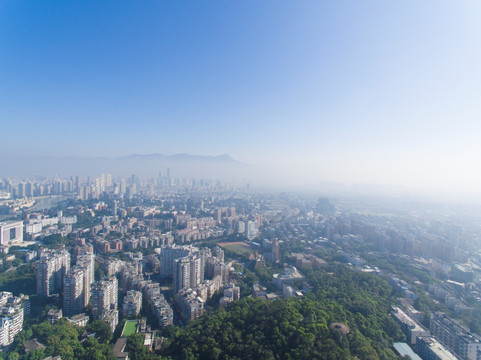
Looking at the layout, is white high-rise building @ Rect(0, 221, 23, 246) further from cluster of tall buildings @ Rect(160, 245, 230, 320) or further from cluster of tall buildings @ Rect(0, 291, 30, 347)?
cluster of tall buildings @ Rect(160, 245, 230, 320)

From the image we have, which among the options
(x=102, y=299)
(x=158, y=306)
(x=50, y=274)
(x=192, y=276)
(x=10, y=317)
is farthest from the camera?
(x=192, y=276)

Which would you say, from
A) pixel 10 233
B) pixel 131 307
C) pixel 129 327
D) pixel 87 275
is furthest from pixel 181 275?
pixel 10 233

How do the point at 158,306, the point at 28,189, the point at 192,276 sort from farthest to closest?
the point at 28,189, the point at 192,276, the point at 158,306

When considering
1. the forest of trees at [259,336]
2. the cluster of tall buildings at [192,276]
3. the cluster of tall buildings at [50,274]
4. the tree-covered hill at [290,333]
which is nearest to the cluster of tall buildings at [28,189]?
the cluster of tall buildings at [50,274]

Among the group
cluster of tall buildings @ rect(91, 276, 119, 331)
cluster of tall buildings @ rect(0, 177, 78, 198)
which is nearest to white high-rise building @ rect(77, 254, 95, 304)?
cluster of tall buildings @ rect(91, 276, 119, 331)

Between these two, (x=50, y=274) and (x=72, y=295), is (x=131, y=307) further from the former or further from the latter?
(x=50, y=274)

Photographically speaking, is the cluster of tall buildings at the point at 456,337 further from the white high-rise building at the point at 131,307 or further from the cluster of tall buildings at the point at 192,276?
the white high-rise building at the point at 131,307
